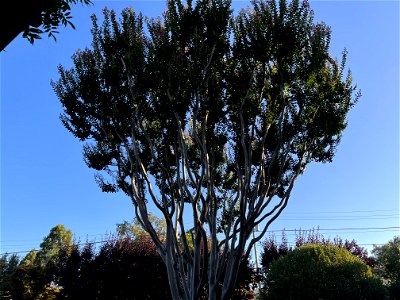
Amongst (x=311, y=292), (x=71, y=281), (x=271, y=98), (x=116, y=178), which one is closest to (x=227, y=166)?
(x=271, y=98)

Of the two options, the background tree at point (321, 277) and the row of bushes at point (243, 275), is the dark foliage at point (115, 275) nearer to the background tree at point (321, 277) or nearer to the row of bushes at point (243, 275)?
the row of bushes at point (243, 275)

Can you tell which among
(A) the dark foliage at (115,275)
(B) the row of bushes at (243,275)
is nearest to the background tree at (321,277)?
(B) the row of bushes at (243,275)

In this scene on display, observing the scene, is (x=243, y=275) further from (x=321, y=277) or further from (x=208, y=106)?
(x=208, y=106)

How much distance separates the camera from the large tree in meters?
9.62

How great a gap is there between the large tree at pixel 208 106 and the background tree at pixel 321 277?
126 cm

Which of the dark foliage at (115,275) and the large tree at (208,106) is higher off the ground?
the large tree at (208,106)

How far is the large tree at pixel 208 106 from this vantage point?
379 inches

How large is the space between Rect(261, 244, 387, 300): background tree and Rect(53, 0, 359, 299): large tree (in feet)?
4.14

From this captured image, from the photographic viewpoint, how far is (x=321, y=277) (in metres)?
9.71

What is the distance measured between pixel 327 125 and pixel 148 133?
17.3 feet

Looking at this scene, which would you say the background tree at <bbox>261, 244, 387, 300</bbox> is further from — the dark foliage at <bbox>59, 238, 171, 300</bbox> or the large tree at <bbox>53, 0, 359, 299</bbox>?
the dark foliage at <bbox>59, 238, 171, 300</bbox>

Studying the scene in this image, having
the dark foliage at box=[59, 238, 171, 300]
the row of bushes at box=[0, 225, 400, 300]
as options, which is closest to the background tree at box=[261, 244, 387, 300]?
the row of bushes at box=[0, 225, 400, 300]

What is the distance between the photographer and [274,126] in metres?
11.1

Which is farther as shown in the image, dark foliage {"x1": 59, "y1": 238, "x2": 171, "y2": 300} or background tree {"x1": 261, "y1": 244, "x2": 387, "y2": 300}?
dark foliage {"x1": 59, "y1": 238, "x2": 171, "y2": 300}
